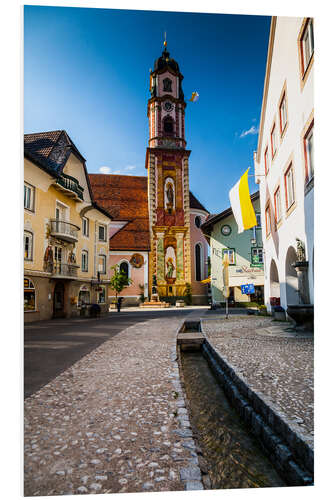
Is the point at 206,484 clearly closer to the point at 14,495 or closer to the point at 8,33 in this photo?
the point at 14,495

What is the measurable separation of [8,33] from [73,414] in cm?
286

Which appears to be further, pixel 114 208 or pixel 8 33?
pixel 114 208

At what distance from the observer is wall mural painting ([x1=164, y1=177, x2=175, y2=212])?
98.0 feet

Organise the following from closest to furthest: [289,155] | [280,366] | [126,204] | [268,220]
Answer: [280,366]
[289,155]
[268,220]
[126,204]

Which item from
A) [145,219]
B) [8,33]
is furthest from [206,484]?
[145,219]

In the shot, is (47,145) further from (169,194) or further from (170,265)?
(169,194)

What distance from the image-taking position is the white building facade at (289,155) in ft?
13.0

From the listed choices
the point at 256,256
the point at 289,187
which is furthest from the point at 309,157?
the point at 256,256

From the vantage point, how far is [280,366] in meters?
3.93

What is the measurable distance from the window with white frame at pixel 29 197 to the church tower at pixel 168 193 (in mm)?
25493

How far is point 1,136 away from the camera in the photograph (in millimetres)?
2039

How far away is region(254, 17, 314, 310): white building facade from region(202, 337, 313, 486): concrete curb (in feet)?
9.41

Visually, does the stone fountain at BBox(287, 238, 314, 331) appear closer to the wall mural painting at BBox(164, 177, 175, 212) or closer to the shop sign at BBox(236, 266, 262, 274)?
the shop sign at BBox(236, 266, 262, 274)

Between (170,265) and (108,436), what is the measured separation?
27.1 m
